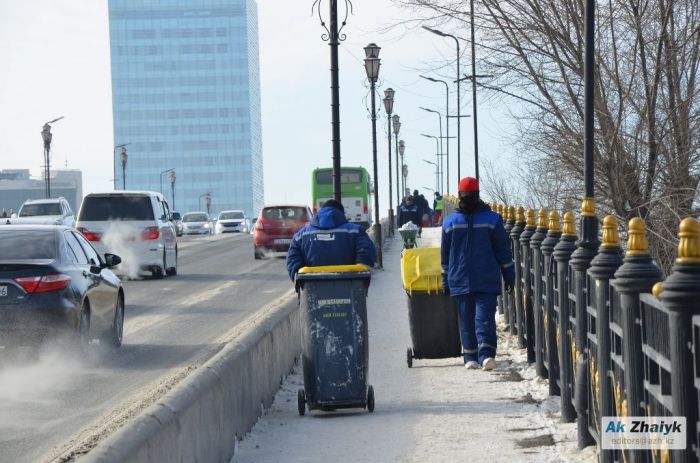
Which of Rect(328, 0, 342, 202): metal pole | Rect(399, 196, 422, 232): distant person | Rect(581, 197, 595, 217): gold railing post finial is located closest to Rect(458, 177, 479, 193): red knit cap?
Rect(581, 197, 595, 217): gold railing post finial

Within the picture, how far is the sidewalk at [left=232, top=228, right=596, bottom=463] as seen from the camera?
9.05 meters

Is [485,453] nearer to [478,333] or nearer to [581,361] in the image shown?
[581,361]

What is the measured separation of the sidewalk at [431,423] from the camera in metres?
9.05

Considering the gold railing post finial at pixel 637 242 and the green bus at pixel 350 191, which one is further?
the green bus at pixel 350 191

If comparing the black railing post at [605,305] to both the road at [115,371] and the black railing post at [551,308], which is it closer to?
the road at [115,371]

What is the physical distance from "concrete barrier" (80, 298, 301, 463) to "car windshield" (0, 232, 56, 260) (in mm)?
2761

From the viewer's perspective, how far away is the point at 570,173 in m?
21.4

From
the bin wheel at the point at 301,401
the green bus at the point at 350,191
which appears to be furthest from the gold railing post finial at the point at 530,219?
the green bus at the point at 350,191

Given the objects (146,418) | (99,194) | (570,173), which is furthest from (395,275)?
(146,418)

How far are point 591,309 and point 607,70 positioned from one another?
12.1 m

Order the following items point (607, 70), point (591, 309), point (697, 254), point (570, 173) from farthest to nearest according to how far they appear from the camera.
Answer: point (570, 173)
point (607, 70)
point (591, 309)
point (697, 254)

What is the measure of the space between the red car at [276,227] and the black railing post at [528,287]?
24451mm

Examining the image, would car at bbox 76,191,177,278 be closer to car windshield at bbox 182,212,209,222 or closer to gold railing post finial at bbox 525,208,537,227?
gold railing post finial at bbox 525,208,537,227

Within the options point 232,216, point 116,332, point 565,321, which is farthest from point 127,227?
point 232,216
